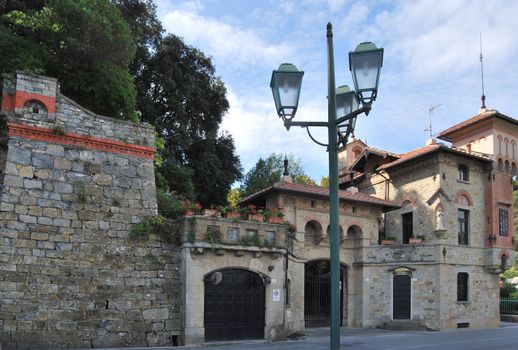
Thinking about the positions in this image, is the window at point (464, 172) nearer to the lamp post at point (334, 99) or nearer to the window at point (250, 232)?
the window at point (250, 232)

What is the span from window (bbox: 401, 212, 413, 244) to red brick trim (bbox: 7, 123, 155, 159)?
15395 mm

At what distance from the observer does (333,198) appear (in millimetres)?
7070

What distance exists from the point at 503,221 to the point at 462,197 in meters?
3.04

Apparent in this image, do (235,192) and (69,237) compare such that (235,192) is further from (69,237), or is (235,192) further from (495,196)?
(69,237)

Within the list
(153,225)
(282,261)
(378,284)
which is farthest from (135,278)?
(378,284)

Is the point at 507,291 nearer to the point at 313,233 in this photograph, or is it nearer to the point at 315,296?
the point at 315,296

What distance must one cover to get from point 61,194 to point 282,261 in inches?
296

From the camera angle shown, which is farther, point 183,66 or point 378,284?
point 183,66

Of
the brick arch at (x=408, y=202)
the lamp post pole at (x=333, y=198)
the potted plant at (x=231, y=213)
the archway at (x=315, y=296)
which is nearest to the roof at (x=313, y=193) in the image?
the brick arch at (x=408, y=202)

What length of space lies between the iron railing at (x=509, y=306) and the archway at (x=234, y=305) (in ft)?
70.2

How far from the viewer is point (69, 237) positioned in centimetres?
1442

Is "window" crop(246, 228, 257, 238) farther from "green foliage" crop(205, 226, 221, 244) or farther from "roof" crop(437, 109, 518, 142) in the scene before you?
"roof" crop(437, 109, 518, 142)

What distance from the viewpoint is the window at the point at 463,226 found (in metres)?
25.5

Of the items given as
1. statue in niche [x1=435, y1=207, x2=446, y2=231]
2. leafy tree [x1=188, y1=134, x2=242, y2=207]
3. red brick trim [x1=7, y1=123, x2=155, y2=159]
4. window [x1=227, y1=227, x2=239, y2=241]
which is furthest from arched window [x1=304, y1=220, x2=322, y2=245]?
red brick trim [x1=7, y1=123, x2=155, y2=159]
